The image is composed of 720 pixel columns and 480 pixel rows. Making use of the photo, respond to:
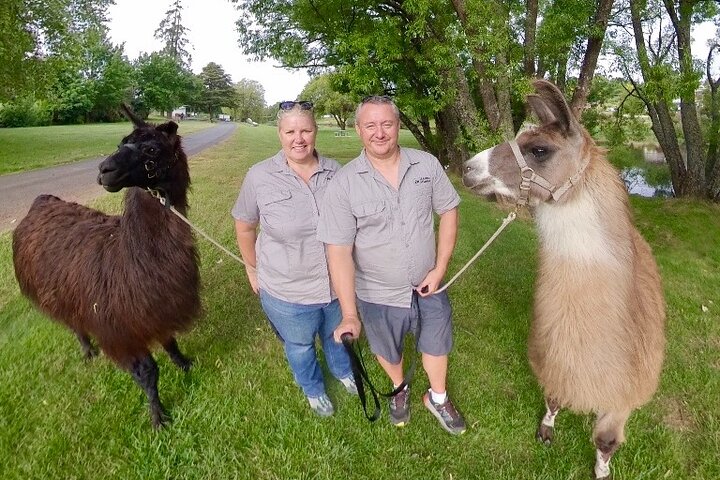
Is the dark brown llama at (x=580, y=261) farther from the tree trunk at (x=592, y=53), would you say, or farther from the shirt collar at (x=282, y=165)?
the tree trunk at (x=592, y=53)

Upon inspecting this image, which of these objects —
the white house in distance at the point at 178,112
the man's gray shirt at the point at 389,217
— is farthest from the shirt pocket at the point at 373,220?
the white house in distance at the point at 178,112

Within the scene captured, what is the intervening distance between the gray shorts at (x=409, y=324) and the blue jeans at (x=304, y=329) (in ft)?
1.01

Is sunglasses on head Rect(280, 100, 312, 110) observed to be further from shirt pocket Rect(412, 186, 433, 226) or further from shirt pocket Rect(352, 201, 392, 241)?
shirt pocket Rect(412, 186, 433, 226)

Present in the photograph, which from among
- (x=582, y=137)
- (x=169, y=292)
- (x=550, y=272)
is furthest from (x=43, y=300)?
(x=582, y=137)

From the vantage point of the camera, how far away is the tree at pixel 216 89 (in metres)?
73.1

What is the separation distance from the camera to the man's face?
217 centimetres

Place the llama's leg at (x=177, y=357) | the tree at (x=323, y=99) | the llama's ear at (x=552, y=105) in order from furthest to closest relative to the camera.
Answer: the tree at (x=323, y=99) → the llama's leg at (x=177, y=357) → the llama's ear at (x=552, y=105)

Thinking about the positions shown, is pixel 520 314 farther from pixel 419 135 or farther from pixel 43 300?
pixel 419 135

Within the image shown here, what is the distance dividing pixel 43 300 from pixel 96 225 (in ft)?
2.09

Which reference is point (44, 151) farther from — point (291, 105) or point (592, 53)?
point (291, 105)

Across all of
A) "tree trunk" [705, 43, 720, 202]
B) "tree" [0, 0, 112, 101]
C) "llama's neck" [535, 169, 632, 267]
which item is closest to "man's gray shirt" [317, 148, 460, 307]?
"llama's neck" [535, 169, 632, 267]

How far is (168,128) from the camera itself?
2.79 meters

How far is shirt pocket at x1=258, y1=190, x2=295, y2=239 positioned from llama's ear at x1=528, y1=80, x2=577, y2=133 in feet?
4.22

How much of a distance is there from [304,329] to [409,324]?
633 mm
